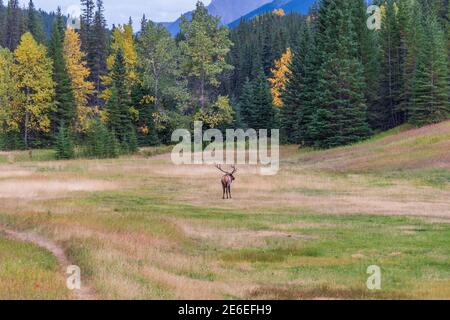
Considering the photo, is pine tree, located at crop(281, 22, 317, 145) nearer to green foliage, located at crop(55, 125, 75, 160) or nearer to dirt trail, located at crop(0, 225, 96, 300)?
green foliage, located at crop(55, 125, 75, 160)

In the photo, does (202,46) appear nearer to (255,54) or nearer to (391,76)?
(391,76)

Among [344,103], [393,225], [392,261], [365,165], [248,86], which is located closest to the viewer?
[392,261]

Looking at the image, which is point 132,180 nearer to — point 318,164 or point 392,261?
point 318,164

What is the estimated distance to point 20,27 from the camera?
127m

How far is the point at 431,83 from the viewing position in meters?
68.4

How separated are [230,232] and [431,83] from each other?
170ft

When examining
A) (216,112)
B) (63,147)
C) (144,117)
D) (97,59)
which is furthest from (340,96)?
(97,59)

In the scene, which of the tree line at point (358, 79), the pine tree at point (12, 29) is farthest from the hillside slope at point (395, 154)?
the pine tree at point (12, 29)

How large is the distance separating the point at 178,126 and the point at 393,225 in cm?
4760

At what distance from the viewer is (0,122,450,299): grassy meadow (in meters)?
14.4

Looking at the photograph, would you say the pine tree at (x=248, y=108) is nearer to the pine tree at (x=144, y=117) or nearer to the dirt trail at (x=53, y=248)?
the pine tree at (x=144, y=117)

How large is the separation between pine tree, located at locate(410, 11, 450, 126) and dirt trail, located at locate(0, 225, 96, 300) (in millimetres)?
57008

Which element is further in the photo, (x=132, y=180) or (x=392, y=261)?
(x=132, y=180)
